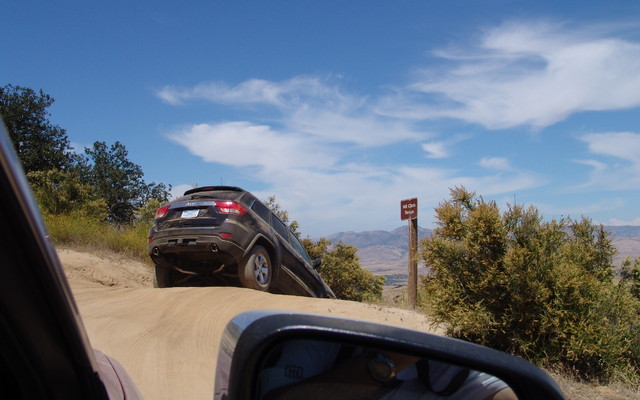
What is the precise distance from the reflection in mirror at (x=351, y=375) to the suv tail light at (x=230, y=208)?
707 cm

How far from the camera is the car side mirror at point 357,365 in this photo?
3.88ft

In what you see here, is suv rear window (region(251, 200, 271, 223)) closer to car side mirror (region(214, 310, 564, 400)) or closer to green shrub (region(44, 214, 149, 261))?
green shrub (region(44, 214, 149, 261))

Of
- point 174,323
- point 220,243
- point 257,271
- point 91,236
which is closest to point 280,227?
point 257,271

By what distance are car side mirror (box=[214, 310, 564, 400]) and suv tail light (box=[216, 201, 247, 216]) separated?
276 inches

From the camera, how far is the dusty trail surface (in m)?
4.52

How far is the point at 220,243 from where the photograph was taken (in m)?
7.91

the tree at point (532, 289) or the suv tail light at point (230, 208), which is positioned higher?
the suv tail light at point (230, 208)

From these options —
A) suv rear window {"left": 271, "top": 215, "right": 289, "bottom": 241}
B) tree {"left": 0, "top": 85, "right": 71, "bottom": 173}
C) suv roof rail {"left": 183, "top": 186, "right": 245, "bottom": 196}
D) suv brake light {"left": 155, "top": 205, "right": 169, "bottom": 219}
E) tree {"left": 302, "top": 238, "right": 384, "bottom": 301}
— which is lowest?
tree {"left": 302, "top": 238, "right": 384, "bottom": 301}

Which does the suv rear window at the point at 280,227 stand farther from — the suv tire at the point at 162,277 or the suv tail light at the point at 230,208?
the suv tire at the point at 162,277

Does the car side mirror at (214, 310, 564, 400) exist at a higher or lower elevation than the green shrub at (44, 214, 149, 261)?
lower

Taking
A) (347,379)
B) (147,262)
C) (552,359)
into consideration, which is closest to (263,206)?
(552,359)

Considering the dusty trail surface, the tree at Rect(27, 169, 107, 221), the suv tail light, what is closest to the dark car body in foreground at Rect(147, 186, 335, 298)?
the suv tail light

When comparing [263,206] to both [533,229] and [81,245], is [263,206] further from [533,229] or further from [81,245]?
[81,245]

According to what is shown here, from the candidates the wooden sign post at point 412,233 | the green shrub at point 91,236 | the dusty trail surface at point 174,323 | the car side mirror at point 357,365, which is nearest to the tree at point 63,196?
the green shrub at point 91,236
